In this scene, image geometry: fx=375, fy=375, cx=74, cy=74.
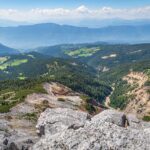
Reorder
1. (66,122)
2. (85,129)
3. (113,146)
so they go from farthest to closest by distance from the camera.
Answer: (66,122) < (85,129) < (113,146)

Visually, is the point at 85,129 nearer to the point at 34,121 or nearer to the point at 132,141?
the point at 132,141

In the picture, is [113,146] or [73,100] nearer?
[113,146]

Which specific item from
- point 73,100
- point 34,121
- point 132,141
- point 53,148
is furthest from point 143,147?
point 73,100

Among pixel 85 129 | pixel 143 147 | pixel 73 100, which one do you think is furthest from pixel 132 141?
pixel 73 100

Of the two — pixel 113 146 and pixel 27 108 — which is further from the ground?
pixel 113 146

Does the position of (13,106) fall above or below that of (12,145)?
below

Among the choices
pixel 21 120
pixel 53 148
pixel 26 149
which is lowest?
pixel 21 120

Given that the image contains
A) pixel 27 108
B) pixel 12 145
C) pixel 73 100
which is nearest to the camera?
pixel 12 145

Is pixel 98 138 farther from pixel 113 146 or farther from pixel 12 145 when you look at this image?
pixel 12 145

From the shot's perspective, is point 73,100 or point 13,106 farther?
point 73,100
